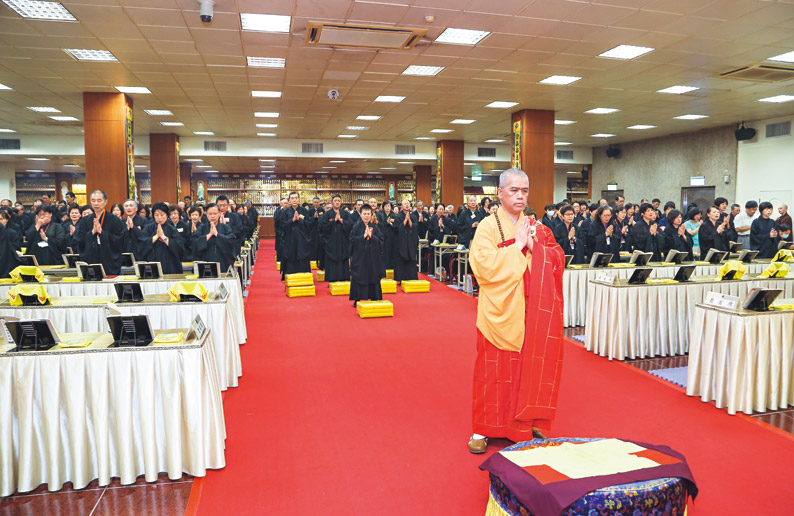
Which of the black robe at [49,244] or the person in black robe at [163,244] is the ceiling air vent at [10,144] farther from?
the person in black robe at [163,244]

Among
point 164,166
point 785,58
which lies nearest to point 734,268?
point 785,58

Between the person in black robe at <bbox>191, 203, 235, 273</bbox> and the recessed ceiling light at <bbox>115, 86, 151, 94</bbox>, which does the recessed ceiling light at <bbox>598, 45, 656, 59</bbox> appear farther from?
the recessed ceiling light at <bbox>115, 86, 151, 94</bbox>

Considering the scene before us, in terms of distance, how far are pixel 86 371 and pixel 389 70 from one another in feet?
22.3

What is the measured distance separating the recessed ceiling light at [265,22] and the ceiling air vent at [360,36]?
11.6 inches

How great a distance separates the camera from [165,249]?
6.31m

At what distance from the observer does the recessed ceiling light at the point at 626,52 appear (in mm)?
7281

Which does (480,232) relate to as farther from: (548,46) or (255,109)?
(255,109)

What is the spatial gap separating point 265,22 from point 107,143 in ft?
18.1

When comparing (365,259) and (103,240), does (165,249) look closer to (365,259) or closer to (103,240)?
(103,240)

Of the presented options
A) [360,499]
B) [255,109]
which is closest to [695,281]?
[360,499]

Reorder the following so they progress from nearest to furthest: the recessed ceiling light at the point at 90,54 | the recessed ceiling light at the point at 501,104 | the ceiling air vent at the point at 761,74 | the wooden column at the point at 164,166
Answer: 1. the recessed ceiling light at the point at 90,54
2. the ceiling air vent at the point at 761,74
3. the recessed ceiling light at the point at 501,104
4. the wooden column at the point at 164,166

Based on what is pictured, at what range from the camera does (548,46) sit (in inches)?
281

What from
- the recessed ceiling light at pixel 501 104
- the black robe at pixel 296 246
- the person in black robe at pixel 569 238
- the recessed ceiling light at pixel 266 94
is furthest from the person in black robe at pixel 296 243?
the person in black robe at pixel 569 238

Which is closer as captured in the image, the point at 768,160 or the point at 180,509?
the point at 180,509
